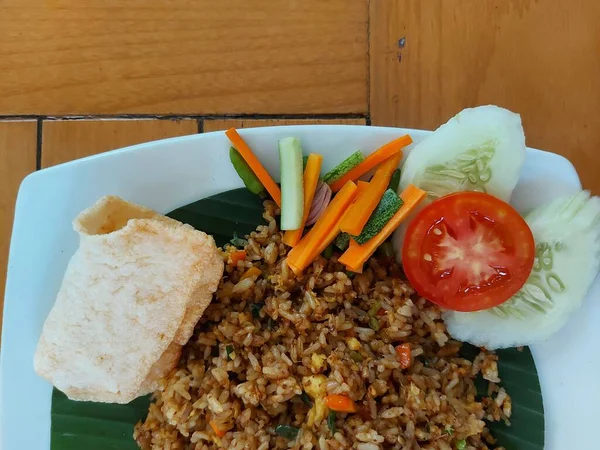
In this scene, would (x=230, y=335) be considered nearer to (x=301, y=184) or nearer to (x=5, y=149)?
(x=301, y=184)

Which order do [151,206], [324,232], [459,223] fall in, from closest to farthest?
1. [459,223]
2. [324,232]
3. [151,206]

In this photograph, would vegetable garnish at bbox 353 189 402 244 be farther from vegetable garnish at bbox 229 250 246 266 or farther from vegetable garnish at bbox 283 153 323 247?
vegetable garnish at bbox 229 250 246 266

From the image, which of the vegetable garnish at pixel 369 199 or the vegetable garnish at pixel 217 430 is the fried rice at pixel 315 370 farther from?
the vegetable garnish at pixel 369 199

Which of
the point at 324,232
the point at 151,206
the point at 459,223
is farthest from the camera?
the point at 151,206

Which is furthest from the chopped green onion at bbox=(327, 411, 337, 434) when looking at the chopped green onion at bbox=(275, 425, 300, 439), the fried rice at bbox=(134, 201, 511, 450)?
the chopped green onion at bbox=(275, 425, 300, 439)

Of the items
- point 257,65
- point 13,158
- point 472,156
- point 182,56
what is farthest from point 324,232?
point 13,158

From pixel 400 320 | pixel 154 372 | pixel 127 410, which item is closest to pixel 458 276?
pixel 400 320

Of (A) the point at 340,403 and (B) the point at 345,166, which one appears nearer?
(A) the point at 340,403

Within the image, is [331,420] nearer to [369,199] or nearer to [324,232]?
[324,232]
